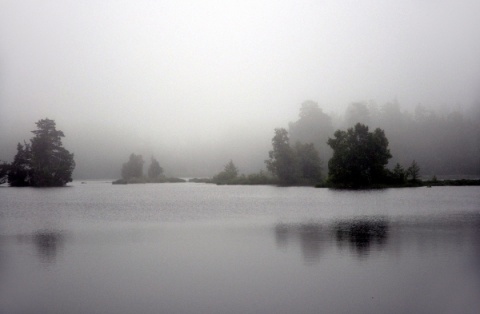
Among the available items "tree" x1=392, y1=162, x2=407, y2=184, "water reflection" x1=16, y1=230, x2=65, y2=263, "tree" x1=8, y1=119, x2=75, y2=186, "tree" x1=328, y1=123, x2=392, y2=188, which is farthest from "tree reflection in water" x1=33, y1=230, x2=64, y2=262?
"tree" x1=8, y1=119, x2=75, y2=186

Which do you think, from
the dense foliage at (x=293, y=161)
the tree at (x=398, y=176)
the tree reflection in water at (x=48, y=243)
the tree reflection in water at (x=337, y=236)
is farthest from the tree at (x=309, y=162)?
the tree reflection in water at (x=48, y=243)

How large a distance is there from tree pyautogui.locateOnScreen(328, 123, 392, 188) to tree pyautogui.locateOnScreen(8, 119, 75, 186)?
52.9m

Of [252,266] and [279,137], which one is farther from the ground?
[279,137]

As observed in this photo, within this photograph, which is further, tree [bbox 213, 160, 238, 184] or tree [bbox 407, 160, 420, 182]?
tree [bbox 213, 160, 238, 184]

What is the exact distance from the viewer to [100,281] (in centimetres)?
995

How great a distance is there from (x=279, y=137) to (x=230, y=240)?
64.6 metres

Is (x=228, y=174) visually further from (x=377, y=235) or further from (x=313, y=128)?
(x=377, y=235)

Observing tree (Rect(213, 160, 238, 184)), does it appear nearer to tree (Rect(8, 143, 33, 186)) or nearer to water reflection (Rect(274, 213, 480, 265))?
tree (Rect(8, 143, 33, 186))

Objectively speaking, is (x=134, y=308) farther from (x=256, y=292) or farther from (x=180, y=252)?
(x=180, y=252)

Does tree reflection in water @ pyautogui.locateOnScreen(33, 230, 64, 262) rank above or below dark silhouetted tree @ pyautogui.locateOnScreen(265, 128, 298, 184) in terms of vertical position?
below

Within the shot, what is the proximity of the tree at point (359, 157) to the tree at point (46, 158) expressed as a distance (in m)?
52.9

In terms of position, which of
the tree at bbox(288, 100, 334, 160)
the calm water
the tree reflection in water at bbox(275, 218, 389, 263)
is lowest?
the calm water

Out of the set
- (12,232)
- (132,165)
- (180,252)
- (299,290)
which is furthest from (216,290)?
(132,165)

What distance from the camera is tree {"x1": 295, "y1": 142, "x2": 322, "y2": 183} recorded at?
80.8m
